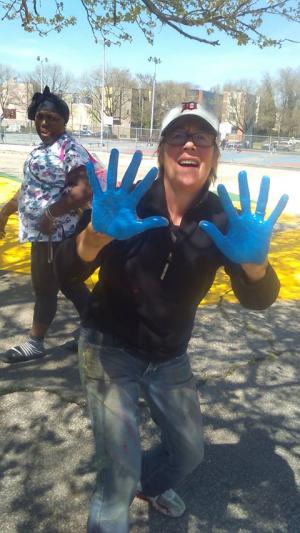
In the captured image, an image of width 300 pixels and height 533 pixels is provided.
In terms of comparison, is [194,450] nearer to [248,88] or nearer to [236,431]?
[236,431]

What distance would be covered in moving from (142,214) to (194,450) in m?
0.95

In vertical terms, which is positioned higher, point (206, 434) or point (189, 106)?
point (189, 106)

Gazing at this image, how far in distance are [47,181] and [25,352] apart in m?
1.21

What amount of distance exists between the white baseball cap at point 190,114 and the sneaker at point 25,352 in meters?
2.03

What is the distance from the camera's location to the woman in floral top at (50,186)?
292cm

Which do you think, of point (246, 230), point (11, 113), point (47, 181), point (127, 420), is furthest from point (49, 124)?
point (11, 113)

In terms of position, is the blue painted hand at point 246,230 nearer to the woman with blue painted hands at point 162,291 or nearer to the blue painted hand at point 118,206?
the woman with blue painted hands at point 162,291

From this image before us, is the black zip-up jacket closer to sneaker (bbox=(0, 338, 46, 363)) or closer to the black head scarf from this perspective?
the black head scarf

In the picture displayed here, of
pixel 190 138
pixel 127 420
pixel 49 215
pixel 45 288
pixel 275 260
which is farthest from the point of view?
pixel 275 260

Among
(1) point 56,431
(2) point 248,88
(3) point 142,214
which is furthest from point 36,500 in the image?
(2) point 248,88

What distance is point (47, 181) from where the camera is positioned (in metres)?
3.02

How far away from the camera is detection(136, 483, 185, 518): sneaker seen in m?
2.06

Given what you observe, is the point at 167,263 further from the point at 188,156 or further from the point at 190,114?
the point at 190,114

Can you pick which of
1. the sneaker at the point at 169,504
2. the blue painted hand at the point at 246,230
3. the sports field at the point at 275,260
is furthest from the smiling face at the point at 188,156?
the sports field at the point at 275,260
